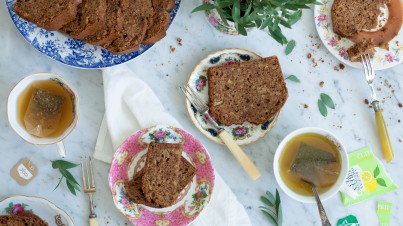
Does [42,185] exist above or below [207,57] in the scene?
Result: below

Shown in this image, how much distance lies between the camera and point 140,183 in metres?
2.16

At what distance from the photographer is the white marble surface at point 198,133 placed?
223 cm

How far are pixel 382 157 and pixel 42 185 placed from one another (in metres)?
1.36

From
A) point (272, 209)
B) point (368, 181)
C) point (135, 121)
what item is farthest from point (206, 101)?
point (368, 181)

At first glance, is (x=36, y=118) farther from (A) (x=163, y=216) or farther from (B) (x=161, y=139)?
(A) (x=163, y=216)

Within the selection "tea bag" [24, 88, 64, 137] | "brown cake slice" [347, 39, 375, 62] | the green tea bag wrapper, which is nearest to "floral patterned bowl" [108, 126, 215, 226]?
"tea bag" [24, 88, 64, 137]

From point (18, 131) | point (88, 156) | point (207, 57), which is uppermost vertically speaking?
point (207, 57)

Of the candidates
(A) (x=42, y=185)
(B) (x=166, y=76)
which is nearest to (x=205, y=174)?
(B) (x=166, y=76)

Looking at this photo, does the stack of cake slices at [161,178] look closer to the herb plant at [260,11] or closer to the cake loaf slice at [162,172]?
the cake loaf slice at [162,172]

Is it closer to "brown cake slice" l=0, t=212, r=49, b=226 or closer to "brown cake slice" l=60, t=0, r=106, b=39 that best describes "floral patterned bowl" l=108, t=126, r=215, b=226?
"brown cake slice" l=0, t=212, r=49, b=226

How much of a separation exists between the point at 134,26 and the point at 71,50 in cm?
26

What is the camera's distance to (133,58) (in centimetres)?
215

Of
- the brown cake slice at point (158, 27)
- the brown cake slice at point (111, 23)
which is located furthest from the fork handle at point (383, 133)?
the brown cake slice at point (111, 23)

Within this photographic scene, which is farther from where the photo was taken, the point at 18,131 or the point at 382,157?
the point at 382,157
